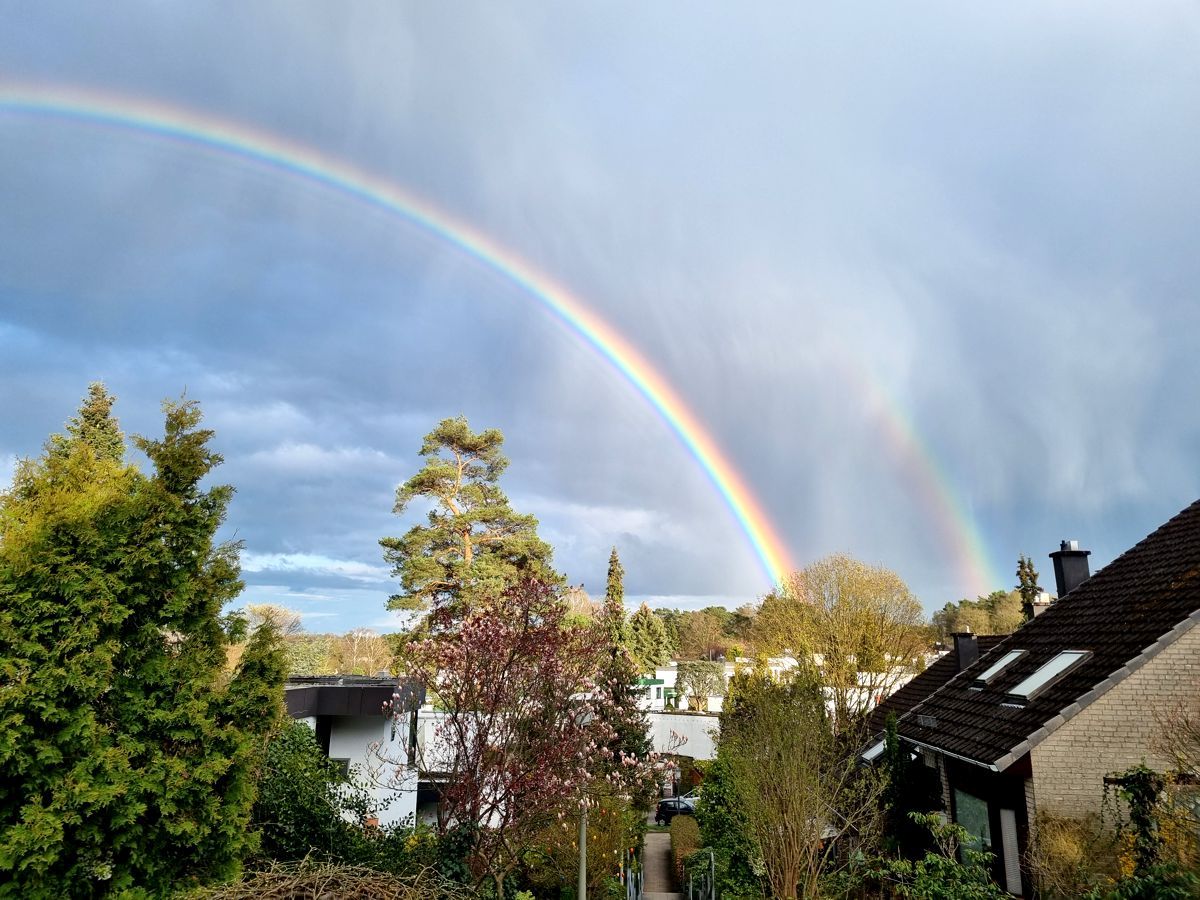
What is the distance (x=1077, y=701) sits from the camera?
10039 millimetres

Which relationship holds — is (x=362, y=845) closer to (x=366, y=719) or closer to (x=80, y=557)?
(x=80, y=557)

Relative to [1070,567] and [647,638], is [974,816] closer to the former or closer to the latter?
[1070,567]

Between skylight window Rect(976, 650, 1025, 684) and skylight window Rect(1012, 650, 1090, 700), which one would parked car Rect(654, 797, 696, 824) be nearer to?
skylight window Rect(976, 650, 1025, 684)

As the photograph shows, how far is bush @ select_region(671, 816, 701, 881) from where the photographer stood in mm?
21528

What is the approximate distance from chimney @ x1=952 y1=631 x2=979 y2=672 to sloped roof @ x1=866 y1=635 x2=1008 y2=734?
30 centimetres

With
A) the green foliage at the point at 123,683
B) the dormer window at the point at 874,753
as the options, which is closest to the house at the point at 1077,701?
the dormer window at the point at 874,753

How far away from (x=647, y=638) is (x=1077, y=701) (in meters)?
50.1

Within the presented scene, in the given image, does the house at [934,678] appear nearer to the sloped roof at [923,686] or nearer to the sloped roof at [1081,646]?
the sloped roof at [923,686]

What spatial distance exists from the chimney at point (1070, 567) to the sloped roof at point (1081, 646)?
2345mm

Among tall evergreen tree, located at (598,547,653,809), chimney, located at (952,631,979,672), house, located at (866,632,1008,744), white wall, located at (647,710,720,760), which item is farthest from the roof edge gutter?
white wall, located at (647,710,720,760)

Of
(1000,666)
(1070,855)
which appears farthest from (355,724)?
(1070,855)

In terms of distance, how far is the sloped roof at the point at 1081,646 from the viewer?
33.3 ft

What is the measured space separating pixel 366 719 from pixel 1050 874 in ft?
53.9

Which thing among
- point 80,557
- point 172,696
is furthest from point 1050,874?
point 80,557
